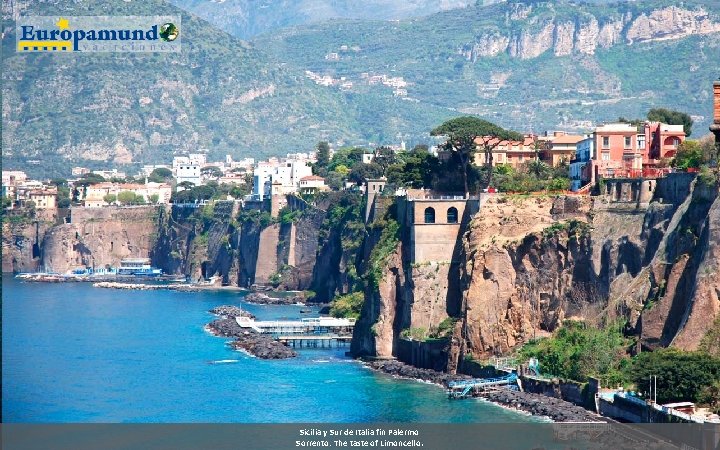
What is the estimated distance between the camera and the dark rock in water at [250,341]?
8881 centimetres

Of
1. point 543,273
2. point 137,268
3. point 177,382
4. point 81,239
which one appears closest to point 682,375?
point 543,273

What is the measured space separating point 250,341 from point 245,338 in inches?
94.7

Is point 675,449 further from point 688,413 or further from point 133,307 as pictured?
point 133,307

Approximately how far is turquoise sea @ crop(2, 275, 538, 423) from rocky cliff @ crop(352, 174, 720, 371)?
3.36 metres

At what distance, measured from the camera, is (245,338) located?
96.4m

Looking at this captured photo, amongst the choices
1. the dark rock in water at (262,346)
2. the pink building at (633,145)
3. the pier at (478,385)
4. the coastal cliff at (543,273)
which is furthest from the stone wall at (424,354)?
the pink building at (633,145)

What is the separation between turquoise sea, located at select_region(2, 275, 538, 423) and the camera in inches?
2741

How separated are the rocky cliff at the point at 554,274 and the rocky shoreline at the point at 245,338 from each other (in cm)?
533

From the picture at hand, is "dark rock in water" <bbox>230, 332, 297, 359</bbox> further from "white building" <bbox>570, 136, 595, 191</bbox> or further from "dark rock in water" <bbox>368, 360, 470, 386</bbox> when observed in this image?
"white building" <bbox>570, 136, 595, 191</bbox>

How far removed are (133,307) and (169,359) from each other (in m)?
34.1

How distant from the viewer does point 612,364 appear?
67000mm

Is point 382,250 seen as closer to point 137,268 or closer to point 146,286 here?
point 146,286

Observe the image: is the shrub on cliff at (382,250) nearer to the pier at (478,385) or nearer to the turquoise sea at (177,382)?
the turquoise sea at (177,382)

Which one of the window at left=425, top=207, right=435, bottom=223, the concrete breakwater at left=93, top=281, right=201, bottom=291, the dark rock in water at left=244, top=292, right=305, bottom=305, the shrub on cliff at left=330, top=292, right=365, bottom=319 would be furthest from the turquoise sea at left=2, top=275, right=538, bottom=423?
the concrete breakwater at left=93, top=281, right=201, bottom=291
